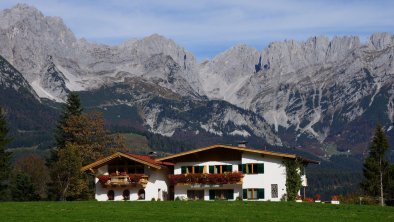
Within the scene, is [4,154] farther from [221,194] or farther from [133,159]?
[221,194]

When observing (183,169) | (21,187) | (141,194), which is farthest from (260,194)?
(21,187)

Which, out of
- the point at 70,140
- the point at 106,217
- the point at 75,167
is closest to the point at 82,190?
the point at 75,167

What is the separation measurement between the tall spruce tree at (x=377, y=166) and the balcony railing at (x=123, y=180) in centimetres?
3374

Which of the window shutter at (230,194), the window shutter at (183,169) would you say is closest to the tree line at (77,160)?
the window shutter at (183,169)

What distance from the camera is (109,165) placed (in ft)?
259

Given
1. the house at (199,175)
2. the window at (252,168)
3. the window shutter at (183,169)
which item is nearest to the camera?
the house at (199,175)

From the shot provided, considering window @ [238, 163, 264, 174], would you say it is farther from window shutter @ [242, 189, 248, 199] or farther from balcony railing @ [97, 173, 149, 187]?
balcony railing @ [97, 173, 149, 187]

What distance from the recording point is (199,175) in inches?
2972

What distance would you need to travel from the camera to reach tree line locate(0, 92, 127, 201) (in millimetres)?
84625

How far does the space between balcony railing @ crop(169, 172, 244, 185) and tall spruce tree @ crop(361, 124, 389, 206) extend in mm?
28186

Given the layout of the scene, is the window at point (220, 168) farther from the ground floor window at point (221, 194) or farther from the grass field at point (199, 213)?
the grass field at point (199, 213)

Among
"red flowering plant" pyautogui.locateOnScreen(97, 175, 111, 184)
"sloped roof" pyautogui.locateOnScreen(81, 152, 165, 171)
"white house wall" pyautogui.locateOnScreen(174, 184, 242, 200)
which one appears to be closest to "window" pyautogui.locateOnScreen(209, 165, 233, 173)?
"white house wall" pyautogui.locateOnScreen(174, 184, 242, 200)

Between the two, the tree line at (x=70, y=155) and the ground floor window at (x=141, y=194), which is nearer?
the ground floor window at (x=141, y=194)

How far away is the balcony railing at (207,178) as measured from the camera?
74.6m
